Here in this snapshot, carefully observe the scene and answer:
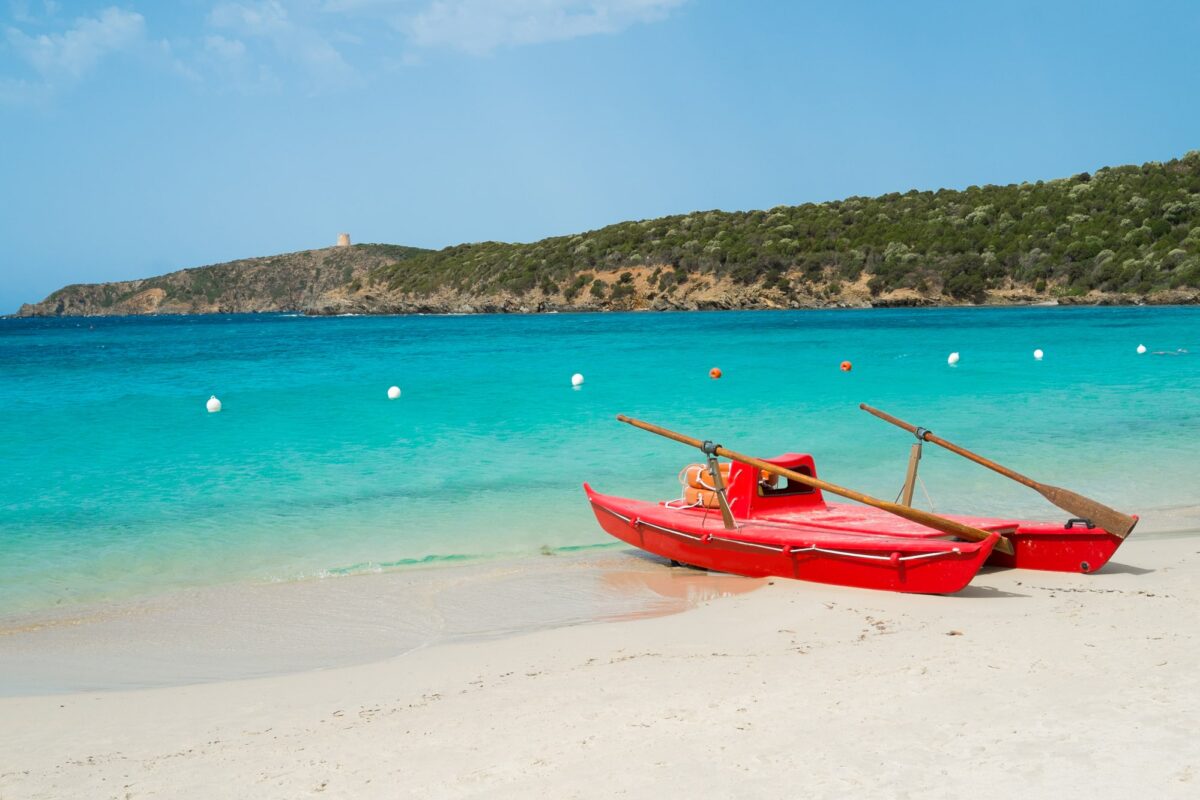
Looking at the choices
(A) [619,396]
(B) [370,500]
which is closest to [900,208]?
(A) [619,396]

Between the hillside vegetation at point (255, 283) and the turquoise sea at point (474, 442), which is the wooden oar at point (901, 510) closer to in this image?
the turquoise sea at point (474, 442)

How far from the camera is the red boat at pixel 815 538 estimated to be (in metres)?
8.65

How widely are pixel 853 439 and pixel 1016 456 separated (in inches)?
134

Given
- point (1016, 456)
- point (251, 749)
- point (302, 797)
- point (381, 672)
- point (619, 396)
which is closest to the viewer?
point (302, 797)

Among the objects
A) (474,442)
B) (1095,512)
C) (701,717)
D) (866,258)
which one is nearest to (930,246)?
(866,258)

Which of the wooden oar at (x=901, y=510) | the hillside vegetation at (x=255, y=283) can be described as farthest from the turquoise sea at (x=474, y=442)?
the hillside vegetation at (x=255, y=283)

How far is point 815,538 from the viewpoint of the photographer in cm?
931

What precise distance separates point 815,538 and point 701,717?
3930 millimetres

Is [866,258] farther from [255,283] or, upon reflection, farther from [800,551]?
[255,283]

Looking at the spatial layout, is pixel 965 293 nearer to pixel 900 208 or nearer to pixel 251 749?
pixel 900 208

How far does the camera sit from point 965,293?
73.5 m

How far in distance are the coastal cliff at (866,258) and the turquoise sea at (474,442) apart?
90.4 ft

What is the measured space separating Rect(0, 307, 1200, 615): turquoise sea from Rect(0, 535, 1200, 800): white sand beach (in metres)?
4.05

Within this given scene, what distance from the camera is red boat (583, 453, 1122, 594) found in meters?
8.65
